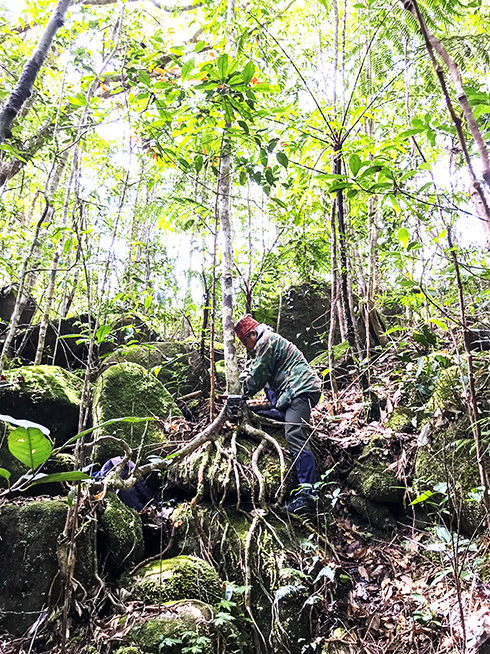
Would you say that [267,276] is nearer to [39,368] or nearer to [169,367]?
[169,367]

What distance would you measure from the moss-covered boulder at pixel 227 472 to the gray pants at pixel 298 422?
24 cm

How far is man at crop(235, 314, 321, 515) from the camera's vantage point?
4.52 m

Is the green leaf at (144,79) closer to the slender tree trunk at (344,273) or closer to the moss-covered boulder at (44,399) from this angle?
the slender tree trunk at (344,273)

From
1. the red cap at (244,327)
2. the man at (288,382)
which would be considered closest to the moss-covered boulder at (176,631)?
the man at (288,382)

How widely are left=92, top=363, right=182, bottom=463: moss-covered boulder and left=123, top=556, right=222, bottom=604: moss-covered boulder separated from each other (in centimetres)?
150

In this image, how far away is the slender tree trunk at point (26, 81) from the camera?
140cm

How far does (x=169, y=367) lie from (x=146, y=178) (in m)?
2.98

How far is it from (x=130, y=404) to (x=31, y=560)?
2308 millimetres

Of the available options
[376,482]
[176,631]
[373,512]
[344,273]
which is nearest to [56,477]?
[176,631]

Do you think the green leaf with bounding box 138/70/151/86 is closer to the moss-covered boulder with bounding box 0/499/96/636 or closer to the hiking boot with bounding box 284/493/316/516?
the moss-covered boulder with bounding box 0/499/96/636

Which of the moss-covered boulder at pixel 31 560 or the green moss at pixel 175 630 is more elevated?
the moss-covered boulder at pixel 31 560

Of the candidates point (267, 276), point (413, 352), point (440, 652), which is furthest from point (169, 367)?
point (440, 652)

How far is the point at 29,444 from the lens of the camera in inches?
47.8

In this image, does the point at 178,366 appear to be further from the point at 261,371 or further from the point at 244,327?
the point at 261,371
